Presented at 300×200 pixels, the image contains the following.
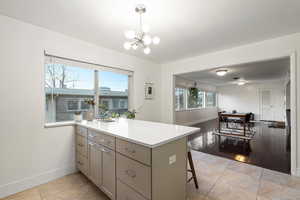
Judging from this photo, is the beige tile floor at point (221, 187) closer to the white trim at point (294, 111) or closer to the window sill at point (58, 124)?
the white trim at point (294, 111)

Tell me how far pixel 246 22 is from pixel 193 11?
938mm

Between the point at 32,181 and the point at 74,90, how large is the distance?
1594 millimetres

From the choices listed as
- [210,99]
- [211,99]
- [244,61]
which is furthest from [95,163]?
[211,99]

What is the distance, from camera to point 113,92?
3252 millimetres

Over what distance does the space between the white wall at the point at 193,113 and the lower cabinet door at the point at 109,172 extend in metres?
3.53

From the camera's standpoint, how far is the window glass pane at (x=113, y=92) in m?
3.03

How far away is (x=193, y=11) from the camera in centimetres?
178

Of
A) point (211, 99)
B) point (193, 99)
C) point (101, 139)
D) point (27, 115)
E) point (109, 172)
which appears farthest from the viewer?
point (211, 99)

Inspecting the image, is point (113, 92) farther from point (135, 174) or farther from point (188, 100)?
point (188, 100)

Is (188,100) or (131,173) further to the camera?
(188,100)

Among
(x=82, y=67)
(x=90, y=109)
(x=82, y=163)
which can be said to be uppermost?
(x=82, y=67)

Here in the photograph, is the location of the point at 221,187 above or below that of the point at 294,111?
below

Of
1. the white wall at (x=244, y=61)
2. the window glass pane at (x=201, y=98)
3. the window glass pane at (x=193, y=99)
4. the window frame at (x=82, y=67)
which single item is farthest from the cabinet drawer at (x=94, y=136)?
the window glass pane at (x=201, y=98)

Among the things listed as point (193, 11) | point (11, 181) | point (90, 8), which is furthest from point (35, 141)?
point (193, 11)
